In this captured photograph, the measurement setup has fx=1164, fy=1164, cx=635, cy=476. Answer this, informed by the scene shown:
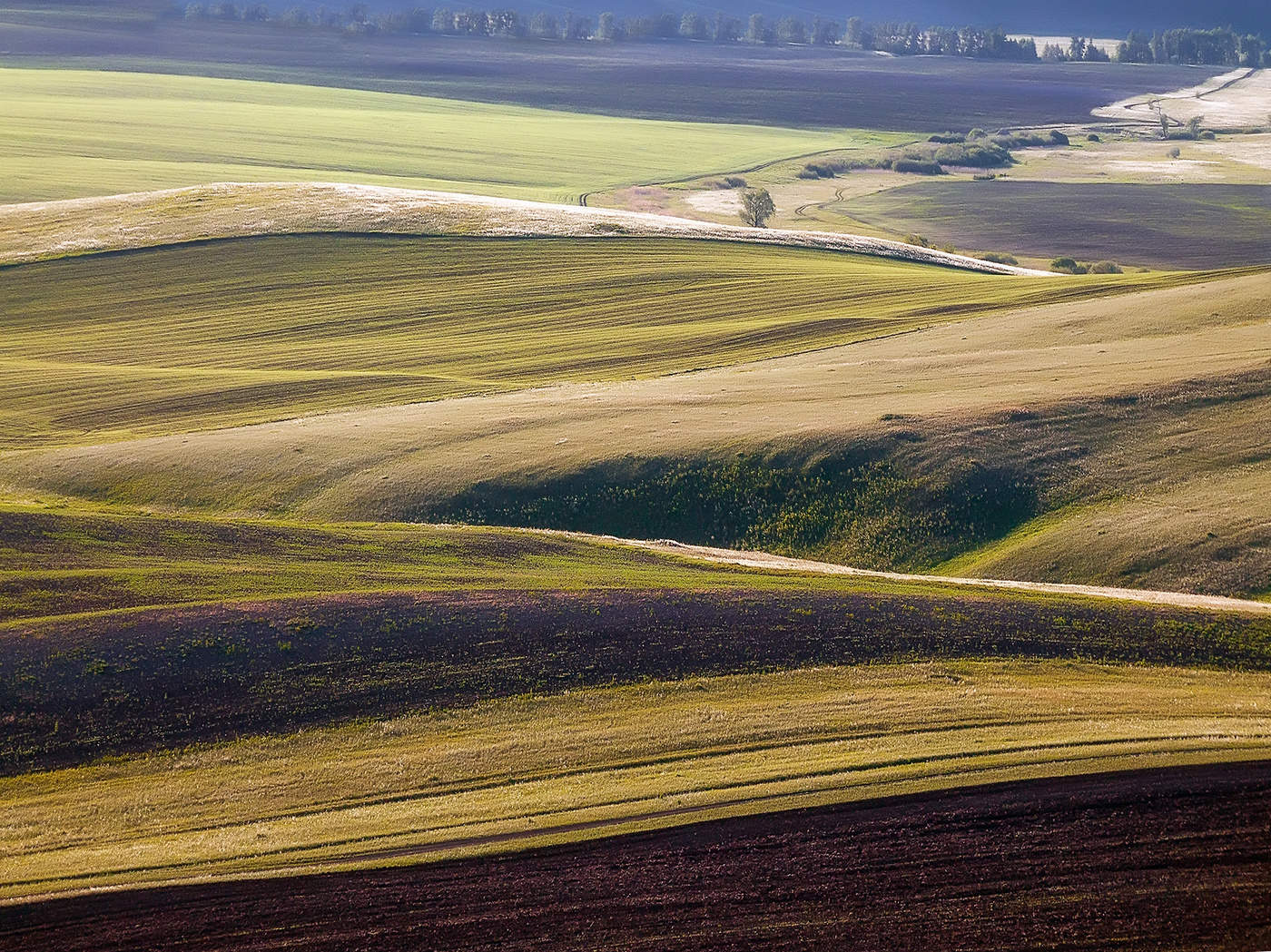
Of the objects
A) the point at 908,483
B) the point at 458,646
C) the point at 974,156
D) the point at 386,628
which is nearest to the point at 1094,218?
the point at 974,156

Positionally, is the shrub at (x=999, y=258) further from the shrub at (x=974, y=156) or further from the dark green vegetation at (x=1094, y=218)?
the shrub at (x=974, y=156)

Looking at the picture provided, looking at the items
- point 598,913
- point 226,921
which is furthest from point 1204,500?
point 226,921

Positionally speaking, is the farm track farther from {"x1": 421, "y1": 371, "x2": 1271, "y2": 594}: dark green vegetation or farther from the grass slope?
{"x1": 421, "y1": 371, "x2": 1271, "y2": 594}: dark green vegetation

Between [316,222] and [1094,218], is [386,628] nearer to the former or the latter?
[316,222]

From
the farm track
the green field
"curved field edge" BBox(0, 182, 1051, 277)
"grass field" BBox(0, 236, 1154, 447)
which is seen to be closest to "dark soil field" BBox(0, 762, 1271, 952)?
the green field

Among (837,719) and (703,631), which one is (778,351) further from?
(837,719)

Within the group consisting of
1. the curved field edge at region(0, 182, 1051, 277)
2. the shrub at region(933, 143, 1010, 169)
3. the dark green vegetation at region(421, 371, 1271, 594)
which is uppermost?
the shrub at region(933, 143, 1010, 169)
